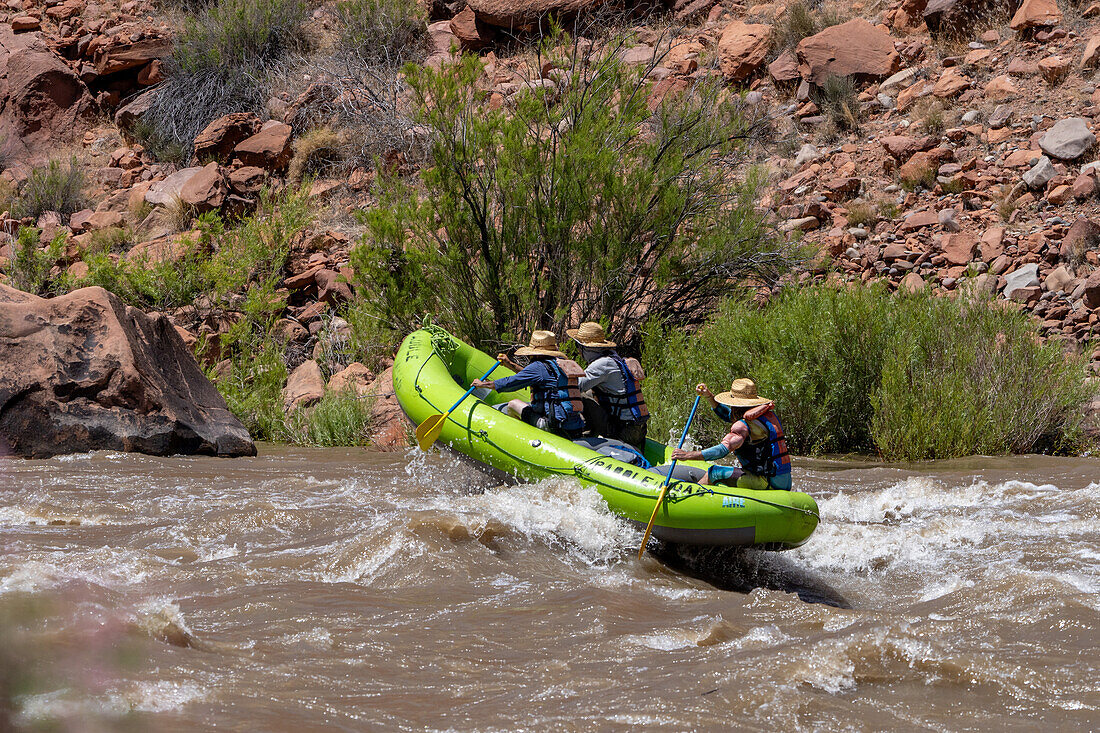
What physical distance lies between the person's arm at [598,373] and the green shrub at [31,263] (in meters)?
8.92

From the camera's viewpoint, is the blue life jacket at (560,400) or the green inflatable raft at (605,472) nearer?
the green inflatable raft at (605,472)

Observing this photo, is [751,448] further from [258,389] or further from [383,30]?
[383,30]

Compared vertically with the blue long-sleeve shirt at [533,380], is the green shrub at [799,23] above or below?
A: above

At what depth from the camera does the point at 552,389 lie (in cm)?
680

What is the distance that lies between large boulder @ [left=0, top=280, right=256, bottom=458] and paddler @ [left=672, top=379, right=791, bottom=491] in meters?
4.78

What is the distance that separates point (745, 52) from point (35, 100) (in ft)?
43.9

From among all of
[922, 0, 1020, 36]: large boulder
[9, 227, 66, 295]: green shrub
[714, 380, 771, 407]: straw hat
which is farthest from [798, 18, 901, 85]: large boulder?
[9, 227, 66, 295]: green shrub

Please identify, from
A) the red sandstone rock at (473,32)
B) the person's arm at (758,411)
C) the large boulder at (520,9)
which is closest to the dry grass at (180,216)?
the red sandstone rock at (473,32)

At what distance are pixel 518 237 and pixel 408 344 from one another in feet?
9.75

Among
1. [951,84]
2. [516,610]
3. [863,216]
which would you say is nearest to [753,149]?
[863,216]

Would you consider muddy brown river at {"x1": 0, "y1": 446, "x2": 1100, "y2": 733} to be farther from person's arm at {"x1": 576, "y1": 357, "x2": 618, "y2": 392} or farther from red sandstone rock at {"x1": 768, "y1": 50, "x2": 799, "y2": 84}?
red sandstone rock at {"x1": 768, "y1": 50, "x2": 799, "y2": 84}

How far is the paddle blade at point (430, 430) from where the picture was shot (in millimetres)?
6855

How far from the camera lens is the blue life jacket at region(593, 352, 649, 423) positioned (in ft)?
22.1

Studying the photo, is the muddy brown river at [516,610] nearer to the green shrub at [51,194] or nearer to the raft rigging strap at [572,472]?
the raft rigging strap at [572,472]
